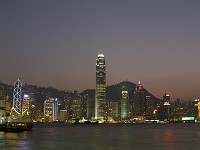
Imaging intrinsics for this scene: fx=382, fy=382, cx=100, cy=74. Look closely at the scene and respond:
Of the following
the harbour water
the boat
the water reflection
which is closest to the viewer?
the water reflection

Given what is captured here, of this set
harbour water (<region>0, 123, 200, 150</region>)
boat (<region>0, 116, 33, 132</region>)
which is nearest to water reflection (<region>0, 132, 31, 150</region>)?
harbour water (<region>0, 123, 200, 150</region>)

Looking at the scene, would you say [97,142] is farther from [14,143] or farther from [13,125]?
[13,125]

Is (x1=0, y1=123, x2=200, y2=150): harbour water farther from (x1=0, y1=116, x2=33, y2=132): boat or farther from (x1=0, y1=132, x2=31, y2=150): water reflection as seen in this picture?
(x1=0, y1=116, x2=33, y2=132): boat

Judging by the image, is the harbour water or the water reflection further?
the harbour water

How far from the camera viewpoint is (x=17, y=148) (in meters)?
63.7

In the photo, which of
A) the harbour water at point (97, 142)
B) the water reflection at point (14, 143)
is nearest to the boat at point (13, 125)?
the harbour water at point (97, 142)

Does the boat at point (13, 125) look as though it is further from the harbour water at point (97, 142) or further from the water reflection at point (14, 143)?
the water reflection at point (14, 143)

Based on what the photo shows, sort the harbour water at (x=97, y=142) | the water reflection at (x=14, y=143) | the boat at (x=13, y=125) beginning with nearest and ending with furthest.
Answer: the water reflection at (x=14, y=143) → the harbour water at (x=97, y=142) → the boat at (x=13, y=125)

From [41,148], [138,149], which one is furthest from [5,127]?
[138,149]

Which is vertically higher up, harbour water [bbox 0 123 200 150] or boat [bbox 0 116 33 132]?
boat [bbox 0 116 33 132]

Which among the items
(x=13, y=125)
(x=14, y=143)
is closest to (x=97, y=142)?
(x=14, y=143)

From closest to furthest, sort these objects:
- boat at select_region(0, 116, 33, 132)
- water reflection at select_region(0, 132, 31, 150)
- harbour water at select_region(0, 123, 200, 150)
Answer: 1. water reflection at select_region(0, 132, 31, 150)
2. harbour water at select_region(0, 123, 200, 150)
3. boat at select_region(0, 116, 33, 132)

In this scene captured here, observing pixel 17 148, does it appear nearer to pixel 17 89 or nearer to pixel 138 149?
pixel 138 149

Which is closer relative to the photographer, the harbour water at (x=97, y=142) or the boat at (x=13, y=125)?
the harbour water at (x=97, y=142)
